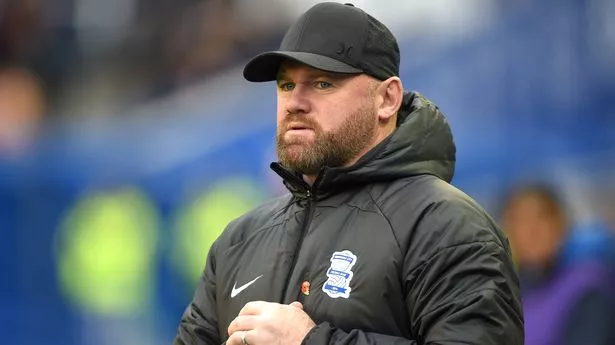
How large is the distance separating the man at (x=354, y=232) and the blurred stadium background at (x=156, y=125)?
1.77 meters

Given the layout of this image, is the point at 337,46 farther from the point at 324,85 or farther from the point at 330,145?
the point at 330,145

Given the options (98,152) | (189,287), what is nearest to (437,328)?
(189,287)

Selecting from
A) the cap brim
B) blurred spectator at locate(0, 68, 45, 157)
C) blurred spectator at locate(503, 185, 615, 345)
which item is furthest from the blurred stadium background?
the cap brim

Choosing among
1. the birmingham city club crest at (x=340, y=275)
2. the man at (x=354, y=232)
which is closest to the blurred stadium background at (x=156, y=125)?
the man at (x=354, y=232)

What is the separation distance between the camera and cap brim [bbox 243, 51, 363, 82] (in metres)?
2.49

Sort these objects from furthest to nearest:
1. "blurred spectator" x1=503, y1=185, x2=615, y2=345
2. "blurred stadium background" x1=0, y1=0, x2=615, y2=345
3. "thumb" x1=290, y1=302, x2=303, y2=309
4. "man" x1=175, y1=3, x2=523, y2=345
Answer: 1. "blurred stadium background" x1=0, y1=0, x2=615, y2=345
2. "blurred spectator" x1=503, y1=185, x2=615, y2=345
3. "thumb" x1=290, y1=302, x2=303, y2=309
4. "man" x1=175, y1=3, x2=523, y2=345

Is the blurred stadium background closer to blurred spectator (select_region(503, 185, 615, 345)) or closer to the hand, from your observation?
blurred spectator (select_region(503, 185, 615, 345))

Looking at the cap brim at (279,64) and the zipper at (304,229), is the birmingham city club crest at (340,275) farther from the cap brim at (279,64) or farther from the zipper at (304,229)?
the cap brim at (279,64)

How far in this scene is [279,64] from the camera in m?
2.63

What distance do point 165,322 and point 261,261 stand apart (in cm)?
244

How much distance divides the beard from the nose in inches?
0.7

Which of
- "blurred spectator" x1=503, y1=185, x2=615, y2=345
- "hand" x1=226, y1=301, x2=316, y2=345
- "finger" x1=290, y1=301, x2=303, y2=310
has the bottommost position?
"blurred spectator" x1=503, y1=185, x2=615, y2=345

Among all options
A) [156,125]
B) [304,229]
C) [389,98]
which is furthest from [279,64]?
[156,125]

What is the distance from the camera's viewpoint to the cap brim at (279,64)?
2.49 m
